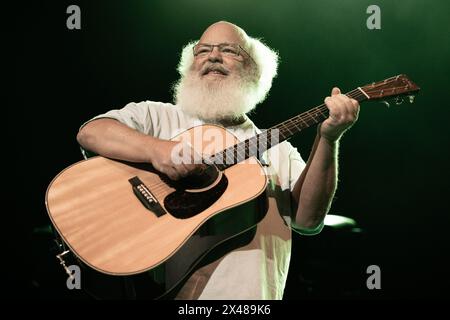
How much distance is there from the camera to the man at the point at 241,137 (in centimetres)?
158

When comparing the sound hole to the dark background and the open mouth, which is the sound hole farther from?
the dark background

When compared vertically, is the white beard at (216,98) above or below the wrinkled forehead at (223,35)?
below

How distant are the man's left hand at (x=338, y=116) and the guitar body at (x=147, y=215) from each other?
411mm

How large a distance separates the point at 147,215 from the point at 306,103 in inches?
91.0

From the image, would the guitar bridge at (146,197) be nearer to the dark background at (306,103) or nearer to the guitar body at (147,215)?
the guitar body at (147,215)

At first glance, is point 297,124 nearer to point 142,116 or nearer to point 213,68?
point 213,68

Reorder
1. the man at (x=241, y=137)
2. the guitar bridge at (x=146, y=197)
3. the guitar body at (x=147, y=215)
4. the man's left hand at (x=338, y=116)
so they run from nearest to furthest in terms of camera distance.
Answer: the guitar body at (x=147, y=215)
the guitar bridge at (x=146, y=197)
the man at (x=241, y=137)
the man's left hand at (x=338, y=116)

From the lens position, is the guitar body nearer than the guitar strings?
Yes

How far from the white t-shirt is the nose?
0.43 meters

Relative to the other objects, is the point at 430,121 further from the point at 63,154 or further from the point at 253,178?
the point at 63,154

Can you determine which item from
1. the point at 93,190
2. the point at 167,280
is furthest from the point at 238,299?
the point at 93,190

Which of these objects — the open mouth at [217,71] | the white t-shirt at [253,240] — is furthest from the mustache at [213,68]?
the white t-shirt at [253,240]

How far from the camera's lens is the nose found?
2.34 m

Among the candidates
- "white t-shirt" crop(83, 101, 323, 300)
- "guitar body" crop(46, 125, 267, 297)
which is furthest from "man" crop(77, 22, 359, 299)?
"guitar body" crop(46, 125, 267, 297)
